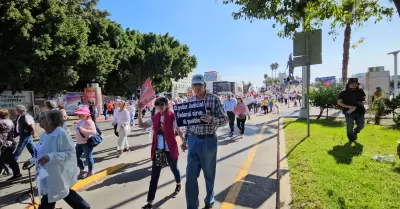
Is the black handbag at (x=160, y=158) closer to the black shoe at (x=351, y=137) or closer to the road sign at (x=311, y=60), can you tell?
the black shoe at (x=351, y=137)

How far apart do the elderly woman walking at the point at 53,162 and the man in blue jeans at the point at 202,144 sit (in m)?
1.47

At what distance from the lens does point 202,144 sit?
13.0 ft

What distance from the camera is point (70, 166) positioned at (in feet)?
11.3

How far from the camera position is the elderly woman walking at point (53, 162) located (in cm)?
326

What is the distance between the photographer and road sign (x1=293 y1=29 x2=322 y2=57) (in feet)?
28.3

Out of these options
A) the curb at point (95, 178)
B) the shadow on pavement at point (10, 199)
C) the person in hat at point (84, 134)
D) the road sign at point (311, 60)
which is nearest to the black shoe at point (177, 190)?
the curb at point (95, 178)

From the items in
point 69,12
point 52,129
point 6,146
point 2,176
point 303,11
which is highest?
point 69,12

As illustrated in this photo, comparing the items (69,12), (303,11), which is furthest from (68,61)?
(303,11)

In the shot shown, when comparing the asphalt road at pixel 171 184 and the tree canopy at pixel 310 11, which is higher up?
the tree canopy at pixel 310 11

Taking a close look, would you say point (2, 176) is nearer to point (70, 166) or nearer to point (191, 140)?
point (70, 166)


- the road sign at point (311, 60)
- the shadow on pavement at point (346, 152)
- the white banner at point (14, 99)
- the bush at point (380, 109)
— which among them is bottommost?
the shadow on pavement at point (346, 152)

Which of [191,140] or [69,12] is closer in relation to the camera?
[191,140]

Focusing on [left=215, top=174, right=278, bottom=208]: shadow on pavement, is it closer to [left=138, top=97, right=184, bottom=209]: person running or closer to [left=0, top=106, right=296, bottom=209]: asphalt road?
[left=0, top=106, right=296, bottom=209]: asphalt road

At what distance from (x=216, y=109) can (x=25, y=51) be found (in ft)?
64.3
